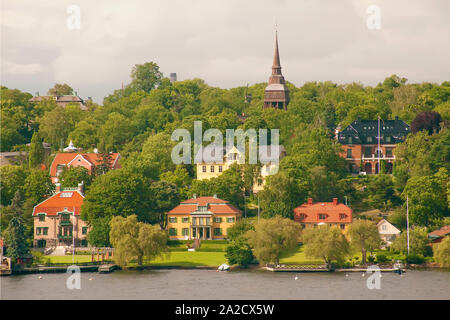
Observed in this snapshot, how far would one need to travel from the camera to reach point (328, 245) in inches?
4301

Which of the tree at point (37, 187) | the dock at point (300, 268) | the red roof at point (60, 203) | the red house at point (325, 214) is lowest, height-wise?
the dock at point (300, 268)

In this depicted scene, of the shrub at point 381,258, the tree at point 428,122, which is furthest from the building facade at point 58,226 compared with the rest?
the tree at point 428,122

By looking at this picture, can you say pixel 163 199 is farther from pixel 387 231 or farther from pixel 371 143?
pixel 371 143

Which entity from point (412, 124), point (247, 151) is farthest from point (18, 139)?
point (412, 124)

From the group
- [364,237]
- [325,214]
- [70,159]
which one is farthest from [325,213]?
[70,159]

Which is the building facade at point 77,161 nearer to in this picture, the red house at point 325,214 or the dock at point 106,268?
the red house at point 325,214

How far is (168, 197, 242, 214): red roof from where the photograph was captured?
12644cm

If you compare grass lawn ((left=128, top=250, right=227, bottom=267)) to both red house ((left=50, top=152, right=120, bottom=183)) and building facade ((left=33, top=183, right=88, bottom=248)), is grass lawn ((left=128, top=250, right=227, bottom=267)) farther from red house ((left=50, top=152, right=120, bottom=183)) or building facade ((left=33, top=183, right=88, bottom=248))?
red house ((left=50, top=152, right=120, bottom=183))

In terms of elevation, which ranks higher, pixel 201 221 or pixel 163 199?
pixel 163 199

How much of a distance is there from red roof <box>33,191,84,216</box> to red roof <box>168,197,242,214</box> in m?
9.96

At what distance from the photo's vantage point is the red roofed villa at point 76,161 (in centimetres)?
14438

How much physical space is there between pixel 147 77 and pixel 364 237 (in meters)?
91.2

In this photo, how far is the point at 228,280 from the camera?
103438 millimetres
